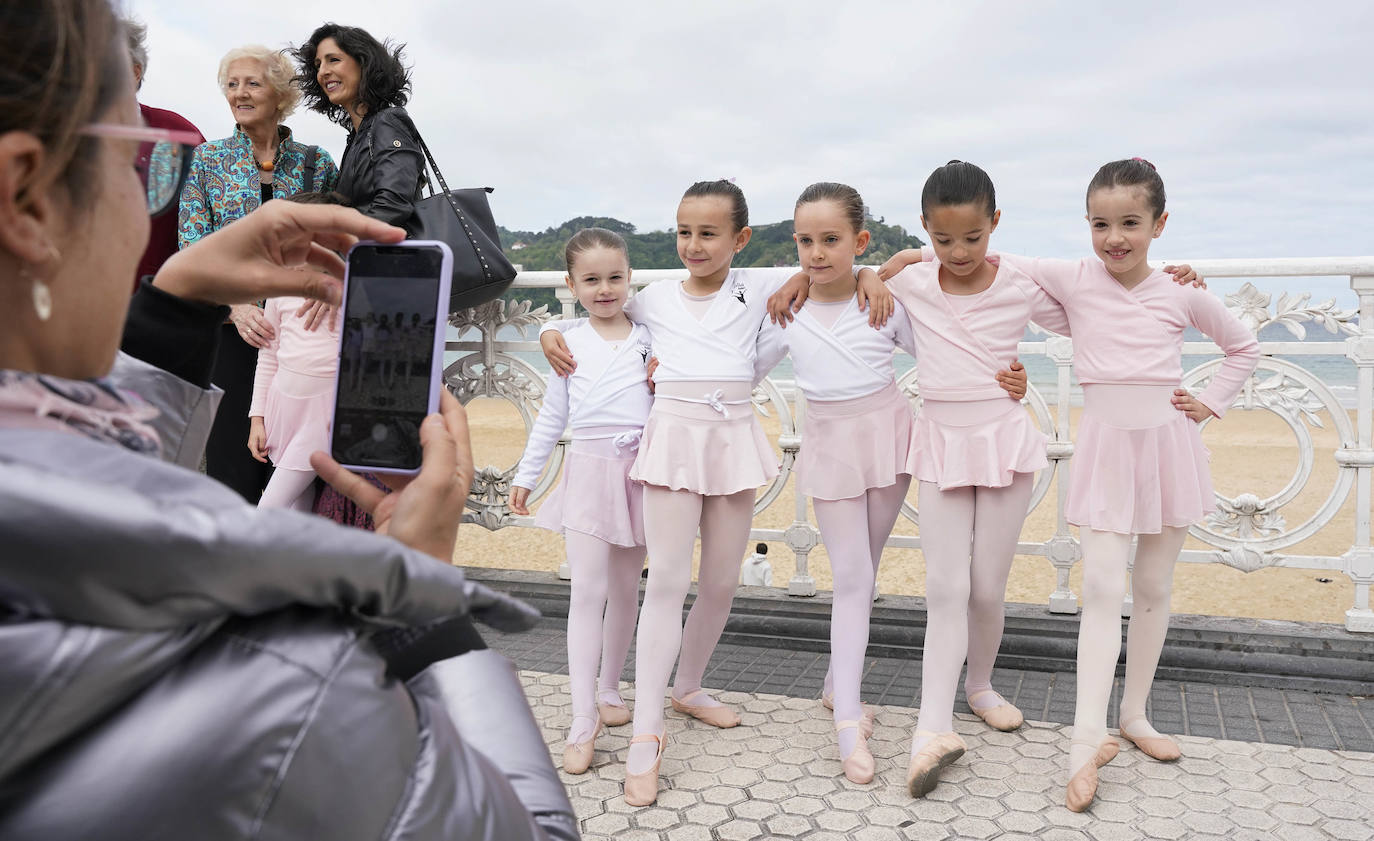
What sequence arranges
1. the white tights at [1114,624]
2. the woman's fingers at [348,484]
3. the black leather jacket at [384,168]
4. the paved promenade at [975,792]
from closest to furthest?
1. the woman's fingers at [348,484]
2. the paved promenade at [975,792]
3. the white tights at [1114,624]
4. the black leather jacket at [384,168]

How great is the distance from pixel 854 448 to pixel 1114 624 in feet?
3.02

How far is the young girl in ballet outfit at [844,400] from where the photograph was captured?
3312mm

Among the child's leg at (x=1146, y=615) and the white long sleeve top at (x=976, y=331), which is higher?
the white long sleeve top at (x=976, y=331)

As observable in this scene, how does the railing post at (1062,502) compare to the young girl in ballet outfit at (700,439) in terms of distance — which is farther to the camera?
the railing post at (1062,502)

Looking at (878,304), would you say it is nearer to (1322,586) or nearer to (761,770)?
(761,770)

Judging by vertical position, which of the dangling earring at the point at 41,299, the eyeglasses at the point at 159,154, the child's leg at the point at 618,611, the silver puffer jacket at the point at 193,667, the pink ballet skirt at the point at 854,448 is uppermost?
the eyeglasses at the point at 159,154

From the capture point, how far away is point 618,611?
3.53 meters

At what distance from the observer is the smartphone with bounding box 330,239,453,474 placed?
4.52 feet

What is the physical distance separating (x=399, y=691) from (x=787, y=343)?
2.78 metres

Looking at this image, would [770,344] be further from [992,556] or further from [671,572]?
[992,556]

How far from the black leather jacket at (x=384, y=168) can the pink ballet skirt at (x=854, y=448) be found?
1669 mm

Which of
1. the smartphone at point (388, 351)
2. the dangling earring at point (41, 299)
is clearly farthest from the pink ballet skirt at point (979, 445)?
the dangling earring at point (41, 299)

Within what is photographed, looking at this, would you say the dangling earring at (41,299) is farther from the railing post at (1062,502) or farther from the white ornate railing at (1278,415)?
the railing post at (1062,502)

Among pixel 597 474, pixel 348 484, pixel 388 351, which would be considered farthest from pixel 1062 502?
pixel 348 484
